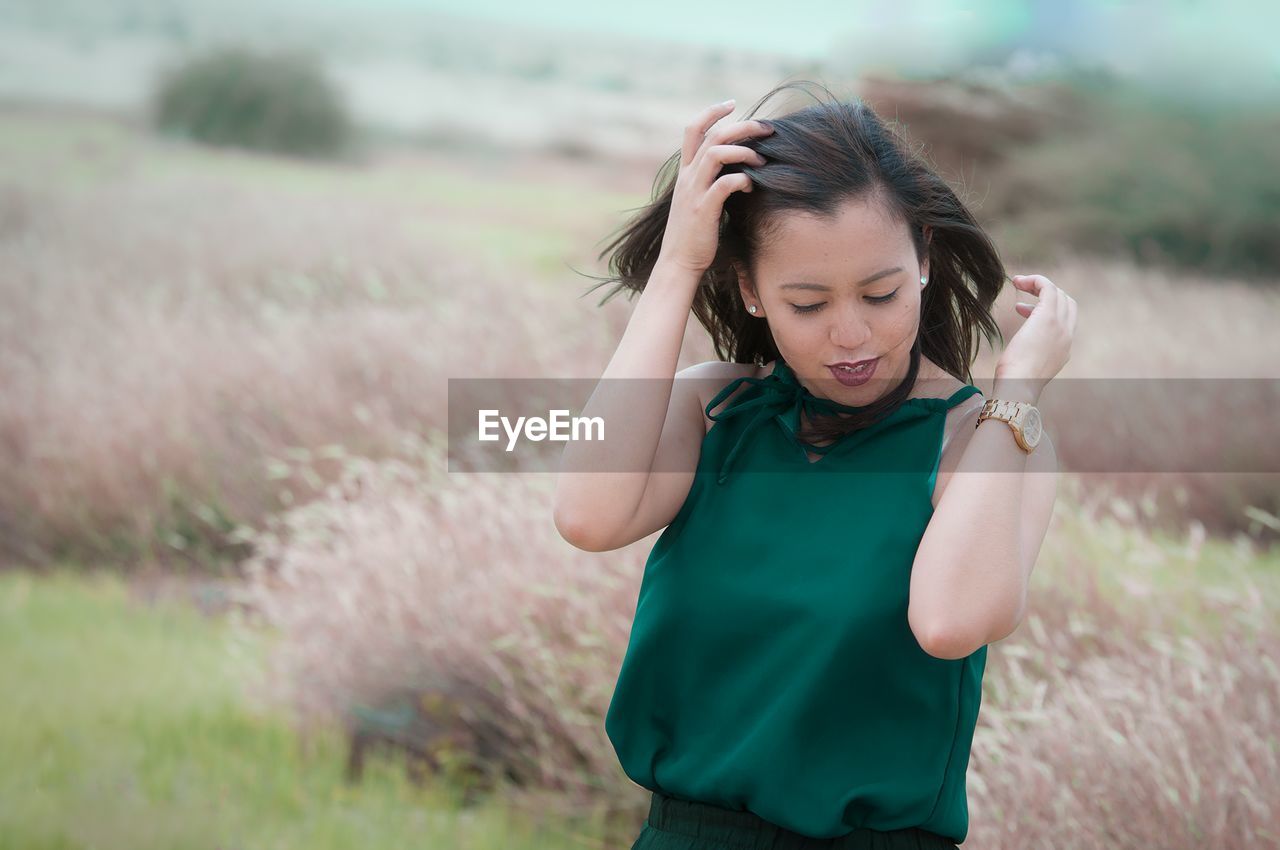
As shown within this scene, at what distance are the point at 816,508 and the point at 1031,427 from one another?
1.01 feet

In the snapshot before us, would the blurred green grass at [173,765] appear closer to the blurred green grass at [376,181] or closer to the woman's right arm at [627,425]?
the woman's right arm at [627,425]

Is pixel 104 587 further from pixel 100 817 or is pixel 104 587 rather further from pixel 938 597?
pixel 938 597

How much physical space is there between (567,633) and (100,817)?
1.30m

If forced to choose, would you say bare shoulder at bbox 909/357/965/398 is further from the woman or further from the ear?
the ear

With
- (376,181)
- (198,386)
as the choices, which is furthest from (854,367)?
(376,181)

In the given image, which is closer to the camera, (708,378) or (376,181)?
(708,378)

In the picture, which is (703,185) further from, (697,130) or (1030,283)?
(1030,283)

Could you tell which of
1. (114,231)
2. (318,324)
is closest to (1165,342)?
(318,324)

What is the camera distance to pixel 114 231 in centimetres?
925

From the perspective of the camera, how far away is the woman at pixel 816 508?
177cm

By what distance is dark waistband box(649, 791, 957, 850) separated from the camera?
5.94 ft

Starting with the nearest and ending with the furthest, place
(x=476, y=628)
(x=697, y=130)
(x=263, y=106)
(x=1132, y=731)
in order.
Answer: (x=697, y=130) < (x=1132, y=731) < (x=476, y=628) < (x=263, y=106)

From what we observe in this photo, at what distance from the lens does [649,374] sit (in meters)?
1.90
